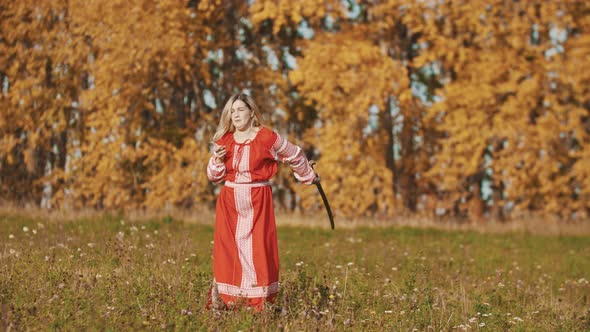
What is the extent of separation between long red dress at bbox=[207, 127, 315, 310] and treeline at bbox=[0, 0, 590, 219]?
22.8ft

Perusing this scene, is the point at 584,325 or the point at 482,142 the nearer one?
the point at 584,325

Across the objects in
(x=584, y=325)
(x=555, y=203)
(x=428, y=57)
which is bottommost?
(x=584, y=325)

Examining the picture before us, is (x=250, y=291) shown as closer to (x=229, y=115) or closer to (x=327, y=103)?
(x=229, y=115)

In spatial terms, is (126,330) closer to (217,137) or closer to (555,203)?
(217,137)

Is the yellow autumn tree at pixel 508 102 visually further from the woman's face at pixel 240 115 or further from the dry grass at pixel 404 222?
the woman's face at pixel 240 115

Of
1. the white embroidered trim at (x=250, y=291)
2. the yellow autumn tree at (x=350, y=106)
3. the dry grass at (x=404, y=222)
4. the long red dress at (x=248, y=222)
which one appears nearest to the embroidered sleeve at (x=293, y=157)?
the long red dress at (x=248, y=222)

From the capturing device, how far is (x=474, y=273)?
27.8ft

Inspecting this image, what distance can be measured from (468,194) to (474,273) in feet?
16.6

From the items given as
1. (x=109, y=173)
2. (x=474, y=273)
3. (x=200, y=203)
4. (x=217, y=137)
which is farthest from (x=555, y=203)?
(x=217, y=137)

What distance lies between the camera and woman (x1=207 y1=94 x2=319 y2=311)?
5.21m

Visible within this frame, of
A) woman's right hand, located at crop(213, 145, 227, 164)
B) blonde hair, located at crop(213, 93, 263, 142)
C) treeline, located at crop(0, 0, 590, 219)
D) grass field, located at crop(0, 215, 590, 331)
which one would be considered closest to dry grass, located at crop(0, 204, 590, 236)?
treeline, located at crop(0, 0, 590, 219)

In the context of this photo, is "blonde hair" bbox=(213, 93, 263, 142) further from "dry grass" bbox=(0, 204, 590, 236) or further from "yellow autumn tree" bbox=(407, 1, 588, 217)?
"yellow autumn tree" bbox=(407, 1, 588, 217)

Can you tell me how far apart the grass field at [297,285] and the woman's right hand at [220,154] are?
95cm

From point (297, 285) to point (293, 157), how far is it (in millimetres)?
Answer: 1343
